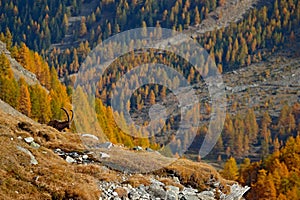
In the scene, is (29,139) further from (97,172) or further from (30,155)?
(97,172)

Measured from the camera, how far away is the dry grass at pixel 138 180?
2530 centimetres

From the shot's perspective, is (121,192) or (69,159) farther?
(69,159)

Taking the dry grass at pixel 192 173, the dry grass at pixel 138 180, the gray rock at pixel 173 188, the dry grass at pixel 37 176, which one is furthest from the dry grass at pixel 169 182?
the dry grass at pixel 37 176

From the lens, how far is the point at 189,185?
1097 inches

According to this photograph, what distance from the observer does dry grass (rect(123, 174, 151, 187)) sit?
83.0ft

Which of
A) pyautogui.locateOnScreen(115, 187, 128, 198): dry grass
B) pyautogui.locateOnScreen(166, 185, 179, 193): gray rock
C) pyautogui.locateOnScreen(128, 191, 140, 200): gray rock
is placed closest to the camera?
pyautogui.locateOnScreen(115, 187, 128, 198): dry grass

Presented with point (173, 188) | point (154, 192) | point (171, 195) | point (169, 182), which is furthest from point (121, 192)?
point (169, 182)

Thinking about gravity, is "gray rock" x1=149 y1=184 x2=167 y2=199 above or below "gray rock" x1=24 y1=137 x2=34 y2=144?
below

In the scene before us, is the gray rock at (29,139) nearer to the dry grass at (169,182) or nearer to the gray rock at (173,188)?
the dry grass at (169,182)

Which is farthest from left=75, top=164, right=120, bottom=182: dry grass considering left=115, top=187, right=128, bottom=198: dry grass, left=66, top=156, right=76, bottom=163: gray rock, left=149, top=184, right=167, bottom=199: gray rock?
left=149, top=184, right=167, bottom=199: gray rock

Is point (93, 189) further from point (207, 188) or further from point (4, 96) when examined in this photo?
point (4, 96)

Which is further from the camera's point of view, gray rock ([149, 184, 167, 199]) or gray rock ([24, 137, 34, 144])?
gray rock ([24, 137, 34, 144])

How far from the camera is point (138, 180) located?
1016 inches

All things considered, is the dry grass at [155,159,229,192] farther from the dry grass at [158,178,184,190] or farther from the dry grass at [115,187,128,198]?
the dry grass at [115,187,128,198]
